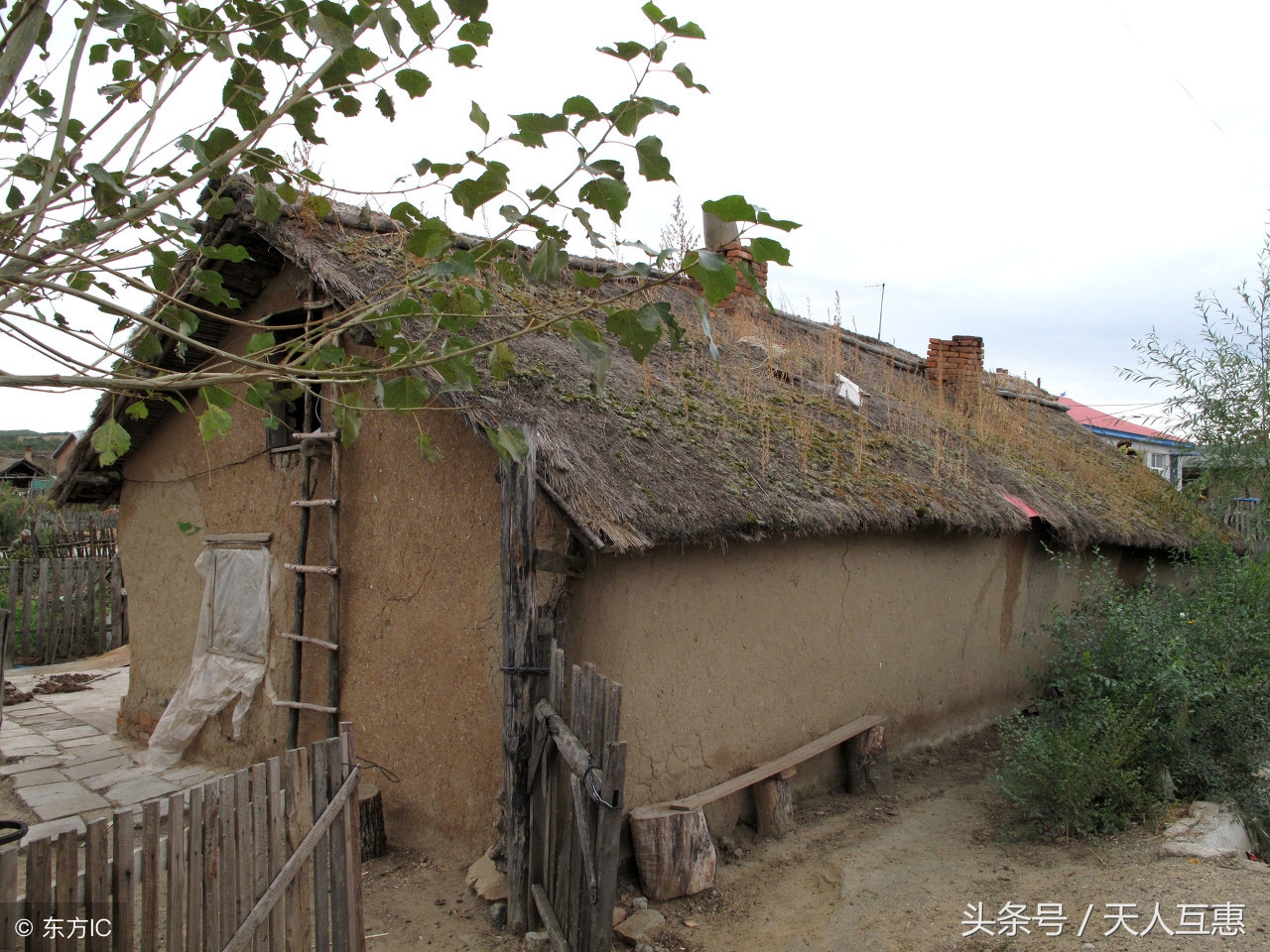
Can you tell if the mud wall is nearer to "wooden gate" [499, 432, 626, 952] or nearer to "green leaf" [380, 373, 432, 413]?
"wooden gate" [499, 432, 626, 952]

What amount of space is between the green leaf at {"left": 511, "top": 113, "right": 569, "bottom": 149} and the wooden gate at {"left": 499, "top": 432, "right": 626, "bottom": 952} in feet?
5.50

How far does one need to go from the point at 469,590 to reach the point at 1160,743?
4.43 metres

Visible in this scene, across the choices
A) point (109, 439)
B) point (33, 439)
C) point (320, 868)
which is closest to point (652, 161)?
point (109, 439)

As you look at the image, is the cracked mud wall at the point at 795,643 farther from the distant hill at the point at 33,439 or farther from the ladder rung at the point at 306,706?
the distant hill at the point at 33,439

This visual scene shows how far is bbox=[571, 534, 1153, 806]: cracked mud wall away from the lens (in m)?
4.87

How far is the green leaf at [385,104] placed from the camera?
311cm

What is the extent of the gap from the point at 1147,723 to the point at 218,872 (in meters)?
5.23

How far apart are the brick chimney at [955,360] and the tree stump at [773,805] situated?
330 inches

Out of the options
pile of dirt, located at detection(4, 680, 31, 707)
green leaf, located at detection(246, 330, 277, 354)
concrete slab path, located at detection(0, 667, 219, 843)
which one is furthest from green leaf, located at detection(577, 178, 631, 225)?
pile of dirt, located at detection(4, 680, 31, 707)

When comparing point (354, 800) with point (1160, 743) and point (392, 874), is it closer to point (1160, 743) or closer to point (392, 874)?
point (392, 874)

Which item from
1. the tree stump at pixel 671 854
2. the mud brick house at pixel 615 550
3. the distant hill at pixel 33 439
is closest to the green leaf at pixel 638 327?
the mud brick house at pixel 615 550

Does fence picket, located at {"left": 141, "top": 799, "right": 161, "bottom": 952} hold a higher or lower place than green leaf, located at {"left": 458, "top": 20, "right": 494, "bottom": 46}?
lower

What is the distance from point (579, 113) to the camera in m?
2.55

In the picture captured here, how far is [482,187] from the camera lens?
275 cm
